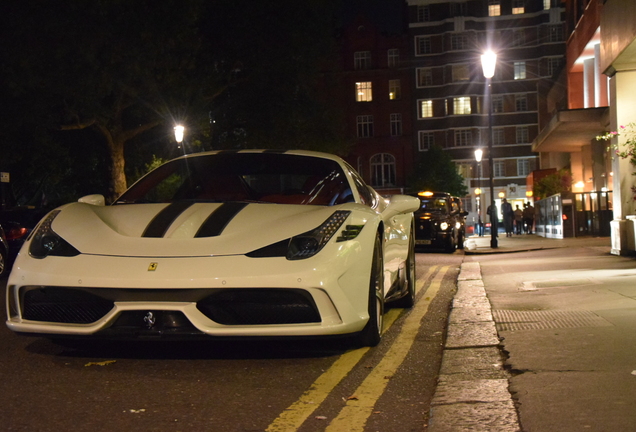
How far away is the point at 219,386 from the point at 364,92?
7588cm

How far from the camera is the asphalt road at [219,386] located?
365 centimetres

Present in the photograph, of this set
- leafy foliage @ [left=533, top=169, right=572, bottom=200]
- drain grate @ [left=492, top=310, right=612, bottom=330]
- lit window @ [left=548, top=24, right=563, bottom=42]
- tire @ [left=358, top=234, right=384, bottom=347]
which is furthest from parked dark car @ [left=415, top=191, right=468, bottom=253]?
lit window @ [left=548, top=24, right=563, bottom=42]

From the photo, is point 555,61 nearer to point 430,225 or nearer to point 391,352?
point 430,225

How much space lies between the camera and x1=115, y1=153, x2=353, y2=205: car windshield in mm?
6234

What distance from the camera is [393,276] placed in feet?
22.0

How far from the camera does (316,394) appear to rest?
13.8 ft

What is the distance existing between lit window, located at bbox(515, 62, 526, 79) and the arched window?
13.7 meters

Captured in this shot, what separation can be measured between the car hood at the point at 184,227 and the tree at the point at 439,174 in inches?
2621

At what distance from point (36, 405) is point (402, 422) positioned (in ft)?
5.72

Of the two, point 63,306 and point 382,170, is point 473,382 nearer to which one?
point 63,306

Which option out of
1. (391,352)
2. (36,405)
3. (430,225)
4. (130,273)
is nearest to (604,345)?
(391,352)

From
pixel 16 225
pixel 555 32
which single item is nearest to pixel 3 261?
pixel 16 225

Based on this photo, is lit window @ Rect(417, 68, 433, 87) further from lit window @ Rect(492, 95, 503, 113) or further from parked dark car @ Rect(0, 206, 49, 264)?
parked dark car @ Rect(0, 206, 49, 264)

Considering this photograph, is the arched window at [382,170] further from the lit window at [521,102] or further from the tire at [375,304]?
the tire at [375,304]
